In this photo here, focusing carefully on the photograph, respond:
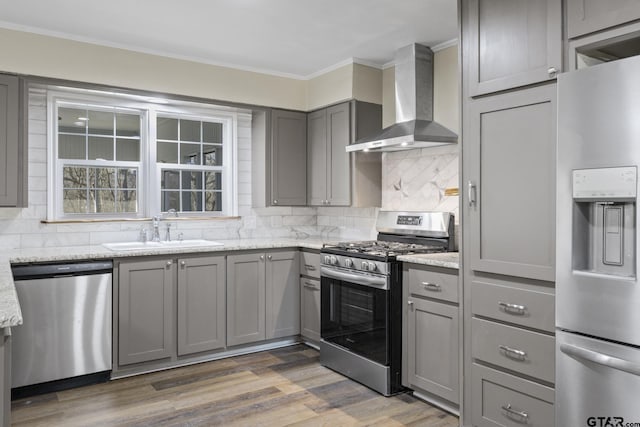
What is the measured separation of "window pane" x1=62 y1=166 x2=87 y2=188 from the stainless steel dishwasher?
38.0 inches

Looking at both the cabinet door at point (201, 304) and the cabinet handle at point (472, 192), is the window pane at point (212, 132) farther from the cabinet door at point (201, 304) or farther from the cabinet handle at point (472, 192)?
the cabinet handle at point (472, 192)

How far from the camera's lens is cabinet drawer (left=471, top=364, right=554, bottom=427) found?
2.24 metres

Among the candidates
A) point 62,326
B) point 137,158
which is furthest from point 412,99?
point 62,326

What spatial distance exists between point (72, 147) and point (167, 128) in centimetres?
81

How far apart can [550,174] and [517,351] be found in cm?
85

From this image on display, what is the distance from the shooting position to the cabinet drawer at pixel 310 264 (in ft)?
13.3

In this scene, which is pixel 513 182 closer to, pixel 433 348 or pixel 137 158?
pixel 433 348

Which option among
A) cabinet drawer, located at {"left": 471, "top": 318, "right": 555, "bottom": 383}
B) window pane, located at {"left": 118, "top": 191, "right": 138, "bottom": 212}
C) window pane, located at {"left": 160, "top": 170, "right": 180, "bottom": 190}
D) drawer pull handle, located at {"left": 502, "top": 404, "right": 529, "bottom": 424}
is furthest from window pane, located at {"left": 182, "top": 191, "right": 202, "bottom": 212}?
drawer pull handle, located at {"left": 502, "top": 404, "right": 529, "bottom": 424}

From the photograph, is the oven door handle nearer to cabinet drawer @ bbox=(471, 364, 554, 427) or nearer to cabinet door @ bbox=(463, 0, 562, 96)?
cabinet drawer @ bbox=(471, 364, 554, 427)

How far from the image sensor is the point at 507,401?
2.39 metres

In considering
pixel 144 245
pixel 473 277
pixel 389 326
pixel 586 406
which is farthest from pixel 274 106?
pixel 586 406

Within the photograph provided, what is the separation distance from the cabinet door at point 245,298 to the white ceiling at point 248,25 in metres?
1.70

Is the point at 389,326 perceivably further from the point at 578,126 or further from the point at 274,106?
the point at 274,106

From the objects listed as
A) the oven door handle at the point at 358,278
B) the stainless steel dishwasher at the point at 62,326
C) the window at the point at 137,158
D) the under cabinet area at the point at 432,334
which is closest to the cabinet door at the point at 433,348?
the under cabinet area at the point at 432,334
